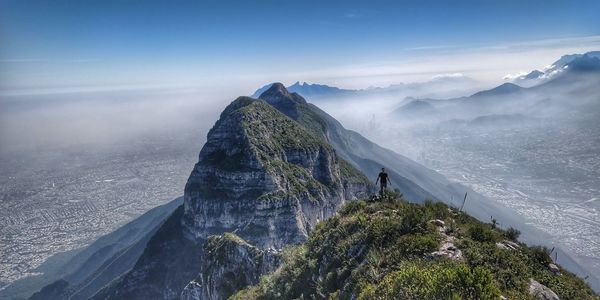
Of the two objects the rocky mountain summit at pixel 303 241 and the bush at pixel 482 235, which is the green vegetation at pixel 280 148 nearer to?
the rocky mountain summit at pixel 303 241

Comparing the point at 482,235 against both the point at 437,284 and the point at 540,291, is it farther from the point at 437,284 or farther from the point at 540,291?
the point at 437,284

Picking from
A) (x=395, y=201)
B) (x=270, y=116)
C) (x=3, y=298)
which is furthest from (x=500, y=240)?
(x=3, y=298)

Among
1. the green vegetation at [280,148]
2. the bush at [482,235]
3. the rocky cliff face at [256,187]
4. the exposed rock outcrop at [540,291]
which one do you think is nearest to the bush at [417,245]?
the bush at [482,235]

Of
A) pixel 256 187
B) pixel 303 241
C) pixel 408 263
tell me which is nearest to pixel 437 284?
pixel 408 263

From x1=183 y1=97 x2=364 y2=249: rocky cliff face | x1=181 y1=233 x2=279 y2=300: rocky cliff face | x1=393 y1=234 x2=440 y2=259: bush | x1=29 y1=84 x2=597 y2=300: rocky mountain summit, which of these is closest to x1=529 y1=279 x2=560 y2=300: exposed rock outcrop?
x1=29 y1=84 x2=597 y2=300: rocky mountain summit

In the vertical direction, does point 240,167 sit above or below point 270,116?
below

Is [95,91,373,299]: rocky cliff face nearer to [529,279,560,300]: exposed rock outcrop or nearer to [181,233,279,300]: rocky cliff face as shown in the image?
[181,233,279,300]: rocky cliff face

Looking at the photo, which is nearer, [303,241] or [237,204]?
[303,241]

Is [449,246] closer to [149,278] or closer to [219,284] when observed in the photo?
[219,284]
